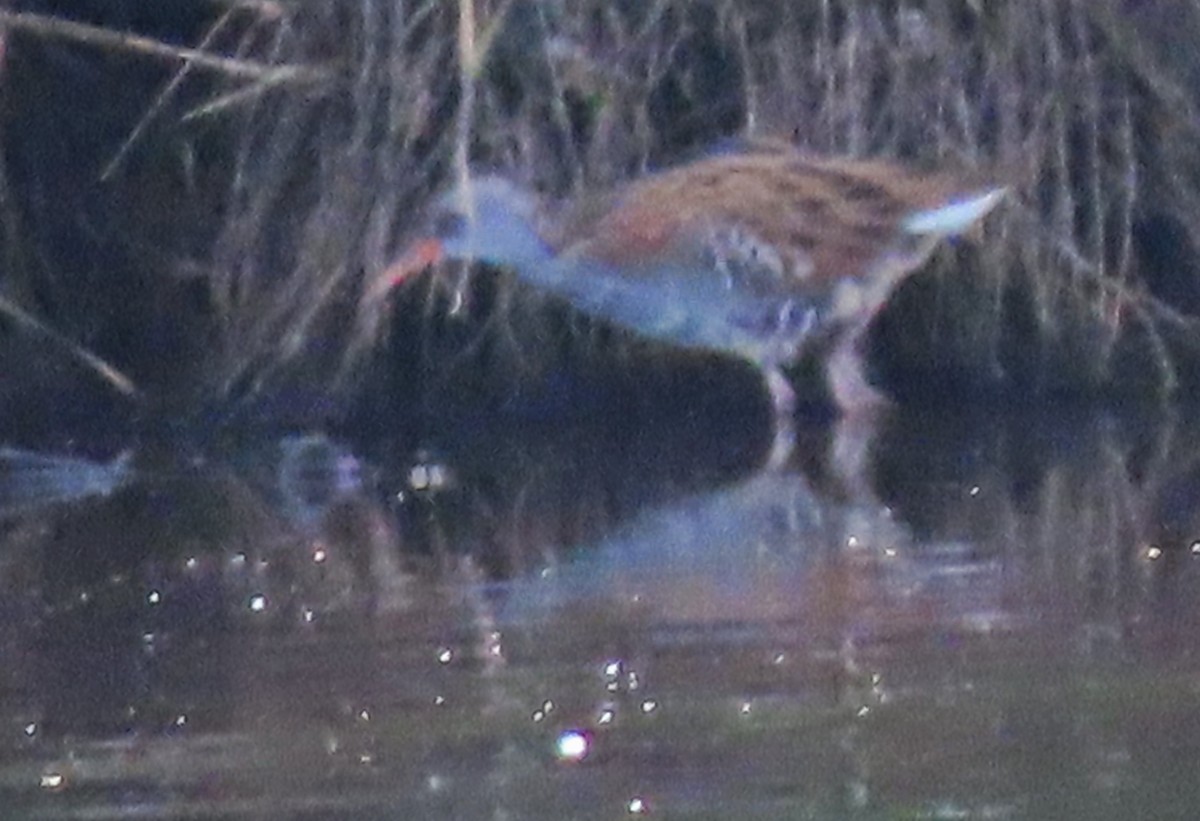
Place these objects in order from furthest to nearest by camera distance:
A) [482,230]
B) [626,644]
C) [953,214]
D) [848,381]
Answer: [848,381]
[482,230]
[953,214]
[626,644]

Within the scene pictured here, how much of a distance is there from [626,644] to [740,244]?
4.16 metres

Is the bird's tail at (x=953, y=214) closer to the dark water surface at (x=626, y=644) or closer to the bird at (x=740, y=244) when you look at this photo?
the bird at (x=740, y=244)

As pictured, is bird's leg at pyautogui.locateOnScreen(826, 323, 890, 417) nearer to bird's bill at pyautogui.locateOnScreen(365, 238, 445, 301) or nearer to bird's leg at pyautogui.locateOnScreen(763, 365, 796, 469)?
bird's leg at pyautogui.locateOnScreen(763, 365, 796, 469)

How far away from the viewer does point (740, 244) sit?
29.3ft

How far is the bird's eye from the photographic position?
8.75 m

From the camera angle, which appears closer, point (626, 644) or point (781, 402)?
point (626, 644)

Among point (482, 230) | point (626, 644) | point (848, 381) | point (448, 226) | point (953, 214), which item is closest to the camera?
point (626, 644)

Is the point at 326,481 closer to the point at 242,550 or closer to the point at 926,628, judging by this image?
the point at 242,550

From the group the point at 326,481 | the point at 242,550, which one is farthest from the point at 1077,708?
the point at 326,481

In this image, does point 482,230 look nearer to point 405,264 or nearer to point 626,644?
point 405,264

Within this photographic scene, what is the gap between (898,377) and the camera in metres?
9.78

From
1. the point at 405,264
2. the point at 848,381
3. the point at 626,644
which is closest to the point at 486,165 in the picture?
the point at 405,264

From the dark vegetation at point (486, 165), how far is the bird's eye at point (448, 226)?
0.11 metres

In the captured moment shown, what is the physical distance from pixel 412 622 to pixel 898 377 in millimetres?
A: 4733
